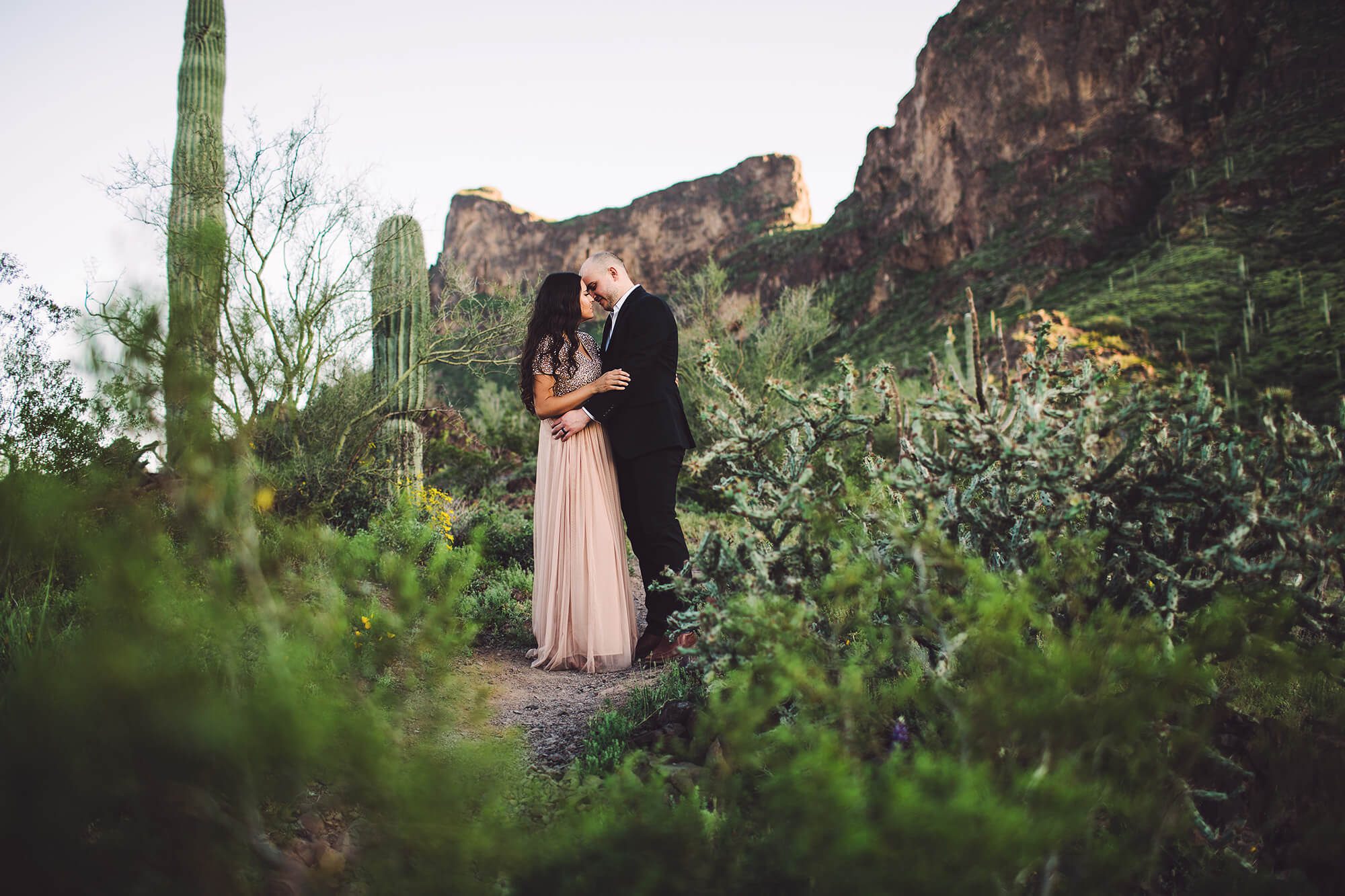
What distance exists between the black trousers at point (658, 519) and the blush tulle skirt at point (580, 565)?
14 centimetres

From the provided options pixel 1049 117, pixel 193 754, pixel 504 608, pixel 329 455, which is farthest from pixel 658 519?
pixel 1049 117

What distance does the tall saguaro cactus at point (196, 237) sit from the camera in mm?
1347

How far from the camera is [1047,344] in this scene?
7.15ft

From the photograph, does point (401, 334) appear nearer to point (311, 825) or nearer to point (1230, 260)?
point (311, 825)

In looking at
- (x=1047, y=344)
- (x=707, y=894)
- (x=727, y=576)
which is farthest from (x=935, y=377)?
(x=707, y=894)

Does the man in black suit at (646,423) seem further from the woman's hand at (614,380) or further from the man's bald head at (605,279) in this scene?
the woman's hand at (614,380)

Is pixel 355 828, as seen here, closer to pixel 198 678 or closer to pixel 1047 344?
pixel 198 678

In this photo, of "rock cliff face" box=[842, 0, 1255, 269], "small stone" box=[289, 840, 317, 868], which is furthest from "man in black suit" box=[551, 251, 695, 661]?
"rock cliff face" box=[842, 0, 1255, 269]

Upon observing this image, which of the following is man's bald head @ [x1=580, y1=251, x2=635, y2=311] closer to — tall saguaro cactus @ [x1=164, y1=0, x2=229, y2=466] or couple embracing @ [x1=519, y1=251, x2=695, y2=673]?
couple embracing @ [x1=519, y1=251, x2=695, y2=673]

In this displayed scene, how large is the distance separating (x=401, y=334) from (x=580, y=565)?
6325 millimetres

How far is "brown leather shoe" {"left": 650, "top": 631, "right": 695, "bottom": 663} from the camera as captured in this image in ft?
12.0

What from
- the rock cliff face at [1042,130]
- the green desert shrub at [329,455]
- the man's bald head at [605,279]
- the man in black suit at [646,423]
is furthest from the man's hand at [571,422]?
the rock cliff face at [1042,130]

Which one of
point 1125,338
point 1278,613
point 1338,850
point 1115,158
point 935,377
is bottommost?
point 1338,850

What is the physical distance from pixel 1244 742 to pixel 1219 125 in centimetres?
4154
